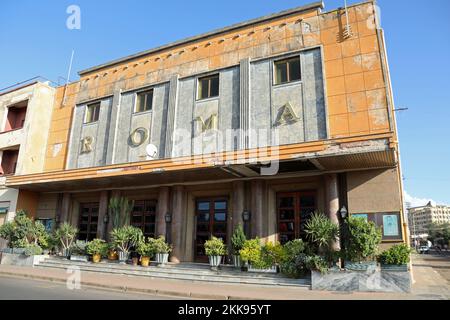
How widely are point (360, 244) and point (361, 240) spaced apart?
126mm

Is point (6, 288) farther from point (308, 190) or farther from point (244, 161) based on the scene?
point (308, 190)

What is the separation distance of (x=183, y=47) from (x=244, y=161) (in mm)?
9188

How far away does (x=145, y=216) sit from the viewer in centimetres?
1736

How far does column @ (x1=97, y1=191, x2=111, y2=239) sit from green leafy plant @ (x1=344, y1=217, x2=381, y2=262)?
1215 cm

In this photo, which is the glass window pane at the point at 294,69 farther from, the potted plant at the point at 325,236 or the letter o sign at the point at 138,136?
the letter o sign at the point at 138,136

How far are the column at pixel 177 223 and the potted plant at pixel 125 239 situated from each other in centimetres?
156

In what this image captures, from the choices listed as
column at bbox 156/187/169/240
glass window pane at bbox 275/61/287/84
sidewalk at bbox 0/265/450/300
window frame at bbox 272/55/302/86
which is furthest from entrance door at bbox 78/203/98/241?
glass window pane at bbox 275/61/287/84

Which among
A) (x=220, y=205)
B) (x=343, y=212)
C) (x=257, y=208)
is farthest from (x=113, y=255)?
(x=343, y=212)

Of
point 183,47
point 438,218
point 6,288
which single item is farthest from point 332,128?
point 438,218

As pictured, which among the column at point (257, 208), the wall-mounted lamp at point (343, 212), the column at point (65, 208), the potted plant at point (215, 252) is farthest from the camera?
the column at point (65, 208)

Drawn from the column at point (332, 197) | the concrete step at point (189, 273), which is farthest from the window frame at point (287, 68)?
the concrete step at point (189, 273)

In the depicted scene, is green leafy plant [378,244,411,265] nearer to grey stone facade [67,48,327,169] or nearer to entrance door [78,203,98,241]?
grey stone facade [67,48,327,169]

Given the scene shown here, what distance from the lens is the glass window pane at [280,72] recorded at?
15.4 metres

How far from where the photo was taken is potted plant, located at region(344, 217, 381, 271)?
1027 cm
